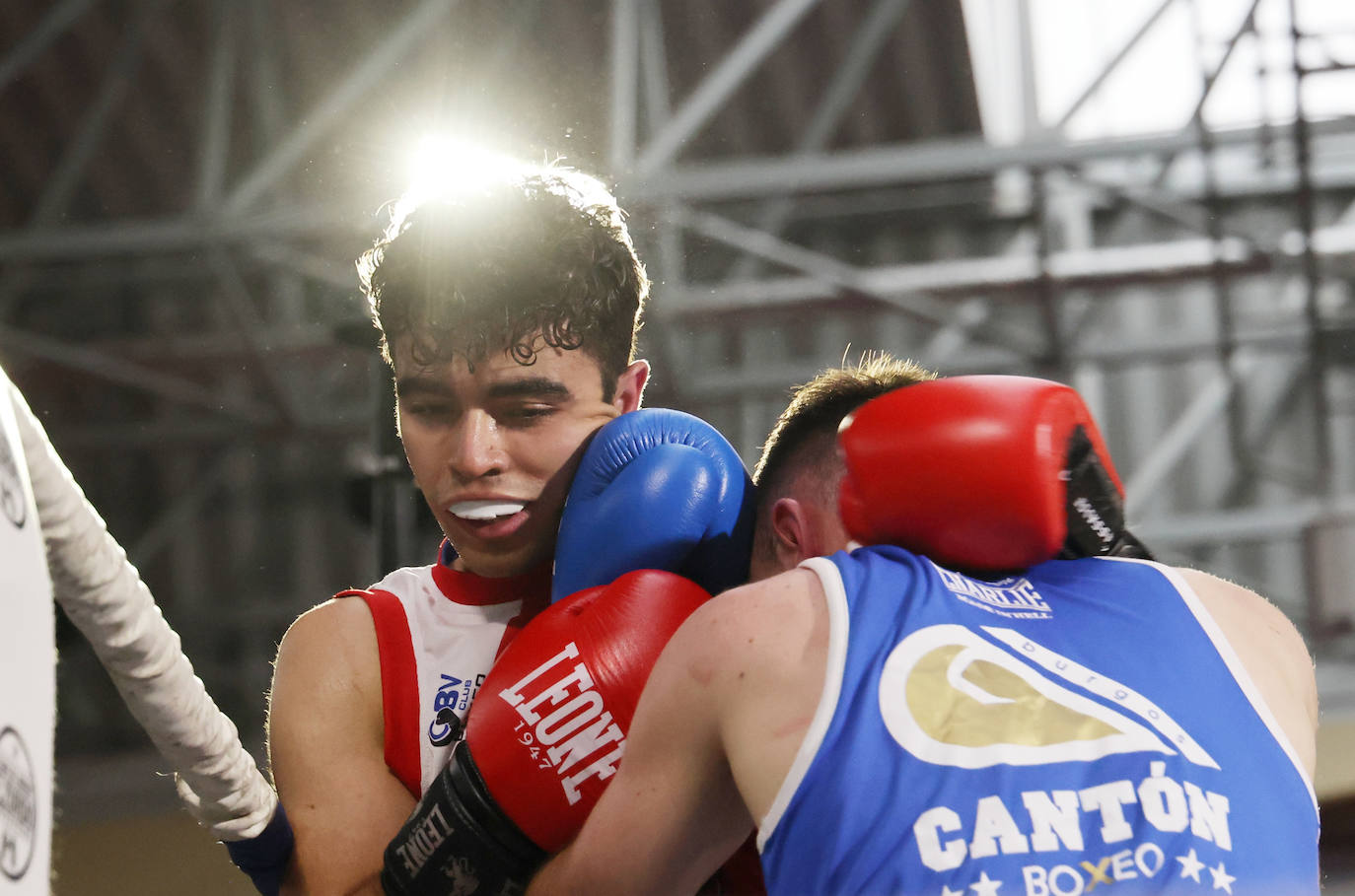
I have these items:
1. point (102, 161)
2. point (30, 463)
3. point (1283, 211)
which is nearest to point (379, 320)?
point (30, 463)

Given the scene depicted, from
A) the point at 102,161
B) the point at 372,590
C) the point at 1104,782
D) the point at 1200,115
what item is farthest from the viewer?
the point at 102,161

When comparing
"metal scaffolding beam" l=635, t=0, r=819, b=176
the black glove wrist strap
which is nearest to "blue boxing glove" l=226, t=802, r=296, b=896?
the black glove wrist strap

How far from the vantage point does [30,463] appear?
553 mm

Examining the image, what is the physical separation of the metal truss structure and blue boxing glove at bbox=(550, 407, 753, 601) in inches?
92.8

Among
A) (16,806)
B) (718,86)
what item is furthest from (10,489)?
(718,86)

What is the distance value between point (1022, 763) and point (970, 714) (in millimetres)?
50

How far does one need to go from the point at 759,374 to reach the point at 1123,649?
5.10m

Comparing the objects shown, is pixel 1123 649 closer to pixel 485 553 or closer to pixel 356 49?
pixel 485 553

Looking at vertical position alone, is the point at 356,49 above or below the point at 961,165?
above

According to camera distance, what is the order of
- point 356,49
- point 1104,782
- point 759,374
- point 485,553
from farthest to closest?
1. point 759,374
2. point 356,49
3. point 485,553
4. point 1104,782

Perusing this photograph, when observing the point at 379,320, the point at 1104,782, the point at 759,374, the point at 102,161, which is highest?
the point at 102,161

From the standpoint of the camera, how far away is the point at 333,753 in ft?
4.24

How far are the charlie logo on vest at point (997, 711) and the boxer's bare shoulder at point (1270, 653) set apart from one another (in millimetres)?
134

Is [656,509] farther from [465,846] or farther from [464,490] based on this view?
[465,846]
